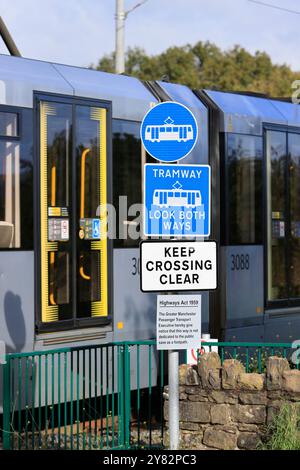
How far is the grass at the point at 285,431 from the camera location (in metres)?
9.20

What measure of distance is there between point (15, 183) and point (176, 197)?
3.18 meters

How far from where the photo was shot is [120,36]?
24.5m

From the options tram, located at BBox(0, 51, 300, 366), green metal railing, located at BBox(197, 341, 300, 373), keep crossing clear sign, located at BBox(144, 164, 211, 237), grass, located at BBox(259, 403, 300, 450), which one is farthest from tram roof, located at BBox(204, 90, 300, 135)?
keep crossing clear sign, located at BBox(144, 164, 211, 237)

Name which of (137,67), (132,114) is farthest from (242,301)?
(137,67)

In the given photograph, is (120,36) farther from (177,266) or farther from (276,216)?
(177,266)

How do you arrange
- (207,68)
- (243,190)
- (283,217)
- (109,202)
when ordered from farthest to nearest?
(207,68), (283,217), (243,190), (109,202)

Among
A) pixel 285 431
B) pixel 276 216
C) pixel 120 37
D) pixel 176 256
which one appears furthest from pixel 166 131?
pixel 120 37

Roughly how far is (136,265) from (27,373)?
287 centimetres

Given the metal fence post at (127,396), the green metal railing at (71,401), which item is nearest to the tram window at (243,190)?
the green metal railing at (71,401)

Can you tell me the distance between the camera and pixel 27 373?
33.7ft

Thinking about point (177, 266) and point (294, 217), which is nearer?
point (177, 266)

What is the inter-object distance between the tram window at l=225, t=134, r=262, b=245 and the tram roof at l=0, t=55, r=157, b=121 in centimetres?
172

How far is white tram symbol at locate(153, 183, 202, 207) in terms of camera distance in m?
8.38

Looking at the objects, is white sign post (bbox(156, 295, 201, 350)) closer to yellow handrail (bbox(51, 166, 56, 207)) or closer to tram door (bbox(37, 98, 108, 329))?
tram door (bbox(37, 98, 108, 329))
